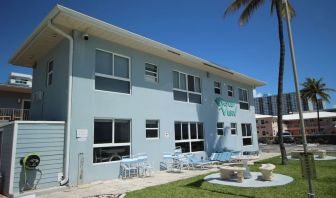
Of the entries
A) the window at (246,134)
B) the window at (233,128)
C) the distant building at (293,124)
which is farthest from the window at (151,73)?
the distant building at (293,124)

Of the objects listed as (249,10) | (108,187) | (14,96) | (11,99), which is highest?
(249,10)

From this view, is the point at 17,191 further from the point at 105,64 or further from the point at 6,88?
the point at 6,88

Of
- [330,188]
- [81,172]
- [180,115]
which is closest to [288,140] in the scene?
[180,115]

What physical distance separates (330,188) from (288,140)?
36.9 meters

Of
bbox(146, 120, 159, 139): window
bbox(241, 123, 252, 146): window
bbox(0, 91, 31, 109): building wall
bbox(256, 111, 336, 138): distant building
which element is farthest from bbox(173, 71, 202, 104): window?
bbox(256, 111, 336, 138): distant building

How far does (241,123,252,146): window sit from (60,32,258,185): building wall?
387 cm

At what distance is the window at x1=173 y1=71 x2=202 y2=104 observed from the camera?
14570 mm

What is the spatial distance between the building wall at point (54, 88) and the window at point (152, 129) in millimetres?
4219

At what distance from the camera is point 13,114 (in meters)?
15.2

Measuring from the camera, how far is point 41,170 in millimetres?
Result: 8516

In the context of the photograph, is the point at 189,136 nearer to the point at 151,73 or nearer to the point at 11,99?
the point at 151,73

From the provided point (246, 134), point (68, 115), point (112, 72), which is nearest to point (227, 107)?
point (246, 134)

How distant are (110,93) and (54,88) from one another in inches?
104

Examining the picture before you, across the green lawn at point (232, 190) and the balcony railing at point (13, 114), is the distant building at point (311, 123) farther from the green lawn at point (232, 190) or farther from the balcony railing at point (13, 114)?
the balcony railing at point (13, 114)
